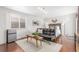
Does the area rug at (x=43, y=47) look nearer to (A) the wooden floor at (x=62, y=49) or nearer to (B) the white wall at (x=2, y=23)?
(A) the wooden floor at (x=62, y=49)

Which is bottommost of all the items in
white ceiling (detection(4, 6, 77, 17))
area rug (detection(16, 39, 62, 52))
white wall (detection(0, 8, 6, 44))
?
area rug (detection(16, 39, 62, 52))

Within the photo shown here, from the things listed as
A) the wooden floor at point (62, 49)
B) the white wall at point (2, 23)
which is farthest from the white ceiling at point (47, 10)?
the wooden floor at point (62, 49)

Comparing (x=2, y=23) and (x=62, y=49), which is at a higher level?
(x=2, y=23)

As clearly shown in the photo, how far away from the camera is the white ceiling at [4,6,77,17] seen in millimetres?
1859

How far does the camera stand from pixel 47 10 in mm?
1907

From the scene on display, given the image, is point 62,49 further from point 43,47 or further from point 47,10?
point 47,10

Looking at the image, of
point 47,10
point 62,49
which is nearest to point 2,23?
point 47,10

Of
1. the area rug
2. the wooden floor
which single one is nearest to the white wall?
the wooden floor

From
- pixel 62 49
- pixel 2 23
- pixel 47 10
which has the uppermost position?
pixel 47 10

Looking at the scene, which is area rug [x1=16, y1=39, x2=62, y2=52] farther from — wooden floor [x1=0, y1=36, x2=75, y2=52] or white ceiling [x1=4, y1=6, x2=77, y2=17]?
white ceiling [x1=4, y1=6, x2=77, y2=17]

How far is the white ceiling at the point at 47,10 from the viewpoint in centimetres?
186

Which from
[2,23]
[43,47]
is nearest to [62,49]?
[43,47]
